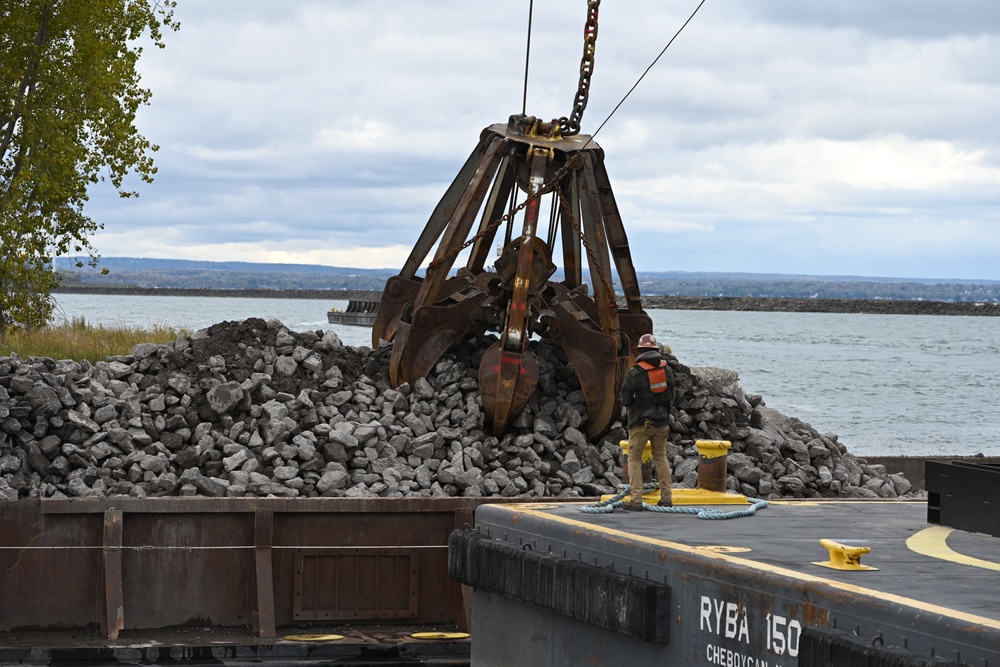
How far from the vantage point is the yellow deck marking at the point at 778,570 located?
269 inches

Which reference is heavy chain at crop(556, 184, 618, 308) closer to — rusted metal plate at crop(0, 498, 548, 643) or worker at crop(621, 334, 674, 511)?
rusted metal plate at crop(0, 498, 548, 643)

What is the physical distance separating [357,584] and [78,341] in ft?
36.1

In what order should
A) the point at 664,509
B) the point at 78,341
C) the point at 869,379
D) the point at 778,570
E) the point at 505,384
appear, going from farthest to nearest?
1. the point at 869,379
2. the point at 78,341
3. the point at 505,384
4. the point at 664,509
5. the point at 778,570

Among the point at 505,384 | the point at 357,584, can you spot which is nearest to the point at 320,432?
the point at 505,384

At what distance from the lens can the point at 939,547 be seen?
9.33 metres

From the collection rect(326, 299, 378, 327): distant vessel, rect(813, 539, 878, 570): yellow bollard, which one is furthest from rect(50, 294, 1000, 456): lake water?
rect(813, 539, 878, 570): yellow bollard

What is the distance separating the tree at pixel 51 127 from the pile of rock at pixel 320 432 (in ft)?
29.4

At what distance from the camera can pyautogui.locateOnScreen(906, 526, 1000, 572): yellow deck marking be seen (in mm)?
8664

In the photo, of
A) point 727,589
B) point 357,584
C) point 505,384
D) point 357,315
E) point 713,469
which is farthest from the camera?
point 357,315

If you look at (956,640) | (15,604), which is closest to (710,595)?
(956,640)

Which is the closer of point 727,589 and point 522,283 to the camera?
point 727,589

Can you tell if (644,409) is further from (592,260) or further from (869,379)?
(869,379)

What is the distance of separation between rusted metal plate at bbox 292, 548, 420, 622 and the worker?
9.39ft

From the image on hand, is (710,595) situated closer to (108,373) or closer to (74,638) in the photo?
(74,638)
